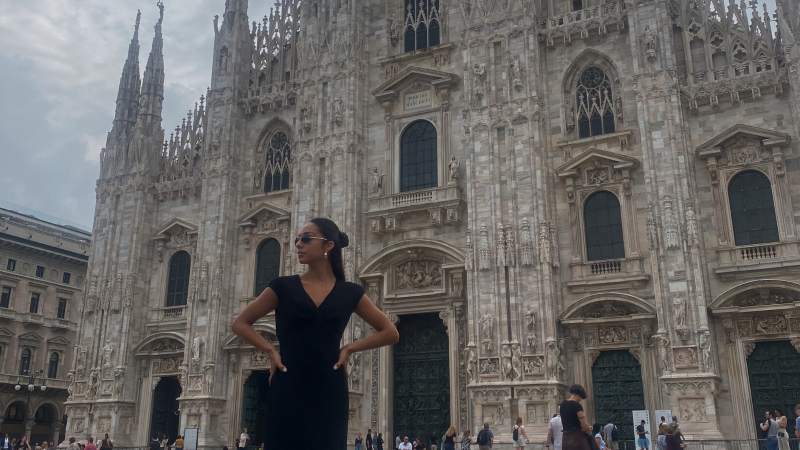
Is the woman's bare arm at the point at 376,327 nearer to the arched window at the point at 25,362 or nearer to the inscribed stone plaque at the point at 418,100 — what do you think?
the inscribed stone plaque at the point at 418,100

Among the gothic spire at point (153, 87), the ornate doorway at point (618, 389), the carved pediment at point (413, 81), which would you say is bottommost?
the ornate doorway at point (618, 389)

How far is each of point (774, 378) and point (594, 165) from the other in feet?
25.9

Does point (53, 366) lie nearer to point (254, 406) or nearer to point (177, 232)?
point (177, 232)

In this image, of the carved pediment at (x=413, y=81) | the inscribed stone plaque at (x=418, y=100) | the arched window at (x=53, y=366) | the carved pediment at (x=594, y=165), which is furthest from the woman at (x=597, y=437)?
the arched window at (x=53, y=366)

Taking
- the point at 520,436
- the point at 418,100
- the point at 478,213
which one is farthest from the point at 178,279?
the point at 520,436

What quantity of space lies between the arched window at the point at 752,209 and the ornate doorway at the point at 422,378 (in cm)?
953

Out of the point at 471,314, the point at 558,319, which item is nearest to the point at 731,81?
the point at 558,319

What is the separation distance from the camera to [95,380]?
2798 centimetres

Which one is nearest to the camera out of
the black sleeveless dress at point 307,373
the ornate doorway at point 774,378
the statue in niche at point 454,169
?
the black sleeveless dress at point 307,373

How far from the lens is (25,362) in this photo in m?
40.5

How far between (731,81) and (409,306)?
477 inches

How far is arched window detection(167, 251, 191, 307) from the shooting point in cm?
2895

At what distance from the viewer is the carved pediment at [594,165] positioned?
72.8 ft

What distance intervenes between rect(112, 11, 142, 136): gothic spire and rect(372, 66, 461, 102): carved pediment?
12.1 metres
